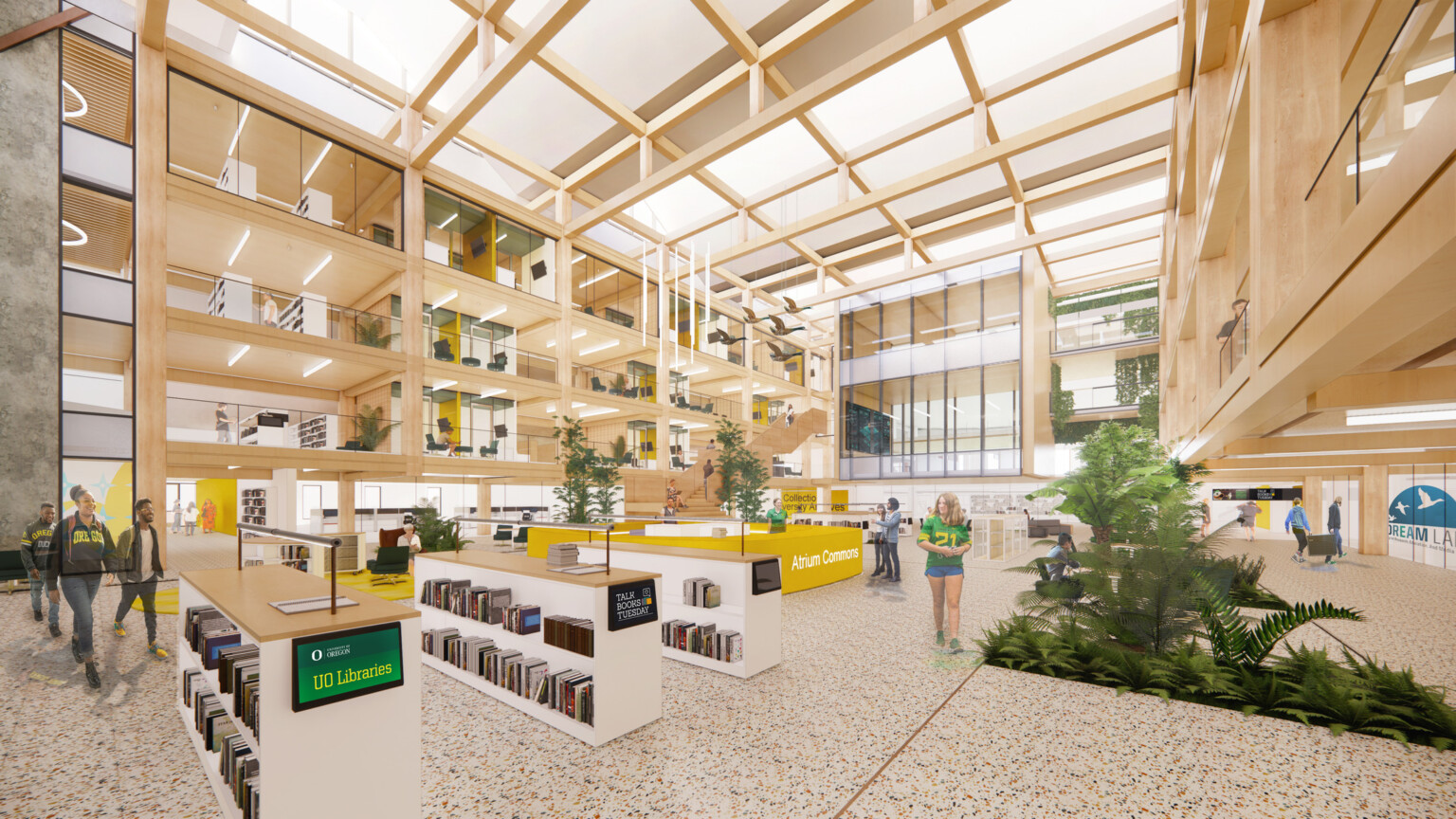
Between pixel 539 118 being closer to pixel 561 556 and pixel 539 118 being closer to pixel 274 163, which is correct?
pixel 274 163

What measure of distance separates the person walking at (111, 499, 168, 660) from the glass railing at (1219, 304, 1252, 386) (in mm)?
11032

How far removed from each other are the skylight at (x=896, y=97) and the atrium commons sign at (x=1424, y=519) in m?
13.2

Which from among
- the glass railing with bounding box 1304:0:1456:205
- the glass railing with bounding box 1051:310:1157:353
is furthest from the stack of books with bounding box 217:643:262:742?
the glass railing with bounding box 1051:310:1157:353

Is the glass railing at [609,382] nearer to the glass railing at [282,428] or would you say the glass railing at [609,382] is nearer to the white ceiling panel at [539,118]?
the glass railing at [282,428]

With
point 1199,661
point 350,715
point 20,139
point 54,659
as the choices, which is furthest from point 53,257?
point 1199,661

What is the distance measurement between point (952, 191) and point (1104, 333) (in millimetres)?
11182

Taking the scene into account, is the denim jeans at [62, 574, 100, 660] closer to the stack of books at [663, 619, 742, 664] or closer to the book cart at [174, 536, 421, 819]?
the book cart at [174, 536, 421, 819]

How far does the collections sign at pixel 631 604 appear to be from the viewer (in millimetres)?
4066

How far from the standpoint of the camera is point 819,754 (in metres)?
3.73

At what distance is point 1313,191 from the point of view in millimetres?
3992

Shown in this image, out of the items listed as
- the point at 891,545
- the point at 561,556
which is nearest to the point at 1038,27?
the point at 891,545

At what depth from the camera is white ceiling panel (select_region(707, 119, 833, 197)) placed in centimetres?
1358

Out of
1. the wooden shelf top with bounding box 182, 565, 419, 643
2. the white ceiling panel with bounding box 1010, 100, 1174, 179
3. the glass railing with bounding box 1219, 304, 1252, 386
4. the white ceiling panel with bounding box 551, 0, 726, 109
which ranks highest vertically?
the white ceiling panel with bounding box 551, 0, 726, 109

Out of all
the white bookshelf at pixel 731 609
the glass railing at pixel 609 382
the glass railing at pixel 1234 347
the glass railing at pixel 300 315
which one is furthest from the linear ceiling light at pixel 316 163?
the glass railing at pixel 1234 347
